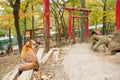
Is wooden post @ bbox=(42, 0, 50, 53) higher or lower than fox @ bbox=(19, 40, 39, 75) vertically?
higher

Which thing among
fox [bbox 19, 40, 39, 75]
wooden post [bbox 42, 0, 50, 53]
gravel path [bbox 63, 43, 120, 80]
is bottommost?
gravel path [bbox 63, 43, 120, 80]

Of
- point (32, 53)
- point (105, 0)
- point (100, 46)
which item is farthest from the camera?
point (105, 0)

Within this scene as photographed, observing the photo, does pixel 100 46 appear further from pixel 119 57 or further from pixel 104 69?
pixel 104 69

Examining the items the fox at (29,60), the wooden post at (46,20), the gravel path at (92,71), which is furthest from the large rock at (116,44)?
the wooden post at (46,20)

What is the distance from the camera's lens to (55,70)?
7.70 m

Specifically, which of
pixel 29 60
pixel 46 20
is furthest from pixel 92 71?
pixel 46 20

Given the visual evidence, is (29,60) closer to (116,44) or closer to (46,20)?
(116,44)

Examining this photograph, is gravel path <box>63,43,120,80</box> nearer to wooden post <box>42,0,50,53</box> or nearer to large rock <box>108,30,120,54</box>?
large rock <box>108,30,120,54</box>

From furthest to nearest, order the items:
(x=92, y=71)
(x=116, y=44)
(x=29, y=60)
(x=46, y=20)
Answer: (x=46, y=20)
(x=116, y=44)
(x=29, y=60)
(x=92, y=71)

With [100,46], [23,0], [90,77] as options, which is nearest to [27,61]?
[90,77]

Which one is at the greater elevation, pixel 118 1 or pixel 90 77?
pixel 118 1

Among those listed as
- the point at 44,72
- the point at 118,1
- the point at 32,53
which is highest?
the point at 118,1

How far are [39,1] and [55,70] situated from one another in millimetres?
15557

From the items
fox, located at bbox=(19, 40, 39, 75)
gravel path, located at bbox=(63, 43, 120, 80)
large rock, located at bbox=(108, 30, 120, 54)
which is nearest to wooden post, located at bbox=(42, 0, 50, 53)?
large rock, located at bbox=(108, 30, 120, 54)
